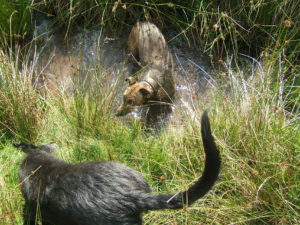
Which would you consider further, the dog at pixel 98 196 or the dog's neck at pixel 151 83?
the dog's neck at pixel 151 83

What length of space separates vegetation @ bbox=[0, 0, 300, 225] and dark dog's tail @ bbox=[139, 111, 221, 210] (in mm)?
187

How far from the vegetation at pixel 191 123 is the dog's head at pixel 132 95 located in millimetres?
122

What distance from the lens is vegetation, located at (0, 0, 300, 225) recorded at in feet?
10.4

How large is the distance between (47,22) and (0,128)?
1.86m

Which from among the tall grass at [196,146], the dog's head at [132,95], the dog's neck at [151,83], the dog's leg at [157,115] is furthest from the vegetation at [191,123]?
the dog's neck at [151,83]

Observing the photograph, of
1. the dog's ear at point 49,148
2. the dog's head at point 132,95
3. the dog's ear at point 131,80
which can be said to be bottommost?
the dog's ear at point 49,148

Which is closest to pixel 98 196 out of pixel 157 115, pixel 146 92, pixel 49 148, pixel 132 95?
pixel 49 148

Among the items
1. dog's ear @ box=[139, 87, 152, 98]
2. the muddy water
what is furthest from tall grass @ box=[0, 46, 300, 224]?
the muddy water

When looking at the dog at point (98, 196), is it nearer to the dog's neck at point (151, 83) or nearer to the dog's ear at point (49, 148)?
the dog's ear at point (49, 148)

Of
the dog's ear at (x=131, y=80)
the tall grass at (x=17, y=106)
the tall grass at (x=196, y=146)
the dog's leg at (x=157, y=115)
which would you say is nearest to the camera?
the tall grass at (x=196, y=146)

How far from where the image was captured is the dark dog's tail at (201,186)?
89.1 inches

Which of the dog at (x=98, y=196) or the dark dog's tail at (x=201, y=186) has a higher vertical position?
the dark dog's tail at (x=201, y=186)

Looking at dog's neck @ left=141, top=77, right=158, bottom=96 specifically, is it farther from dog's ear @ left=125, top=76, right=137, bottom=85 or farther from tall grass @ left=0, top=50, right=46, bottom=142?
tall grass @ left=0, top=50, right=46, bottom=142

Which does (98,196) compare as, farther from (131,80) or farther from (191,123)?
(131,80)
